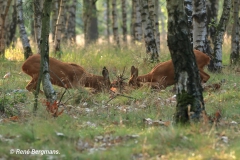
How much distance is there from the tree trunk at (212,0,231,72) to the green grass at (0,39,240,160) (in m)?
Answer: 3.62

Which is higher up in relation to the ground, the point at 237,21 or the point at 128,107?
the point at 237,21

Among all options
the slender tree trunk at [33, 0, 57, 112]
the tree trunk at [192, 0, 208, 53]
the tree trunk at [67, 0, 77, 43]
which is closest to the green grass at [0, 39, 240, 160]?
the slender tree trunk at [33, 0, 57, 112]

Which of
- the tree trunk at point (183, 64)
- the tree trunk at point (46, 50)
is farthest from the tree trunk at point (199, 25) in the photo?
the tree trunk at point (183, 64)

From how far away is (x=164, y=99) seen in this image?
33.2 ft

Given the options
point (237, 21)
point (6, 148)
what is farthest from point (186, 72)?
point (237, 21)

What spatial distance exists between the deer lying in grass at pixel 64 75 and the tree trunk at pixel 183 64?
418 centimetres

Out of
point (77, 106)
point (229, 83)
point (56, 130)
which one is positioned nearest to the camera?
point (56, 130)

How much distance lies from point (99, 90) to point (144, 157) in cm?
582

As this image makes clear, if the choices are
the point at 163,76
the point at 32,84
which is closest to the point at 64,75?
the point at 32,84

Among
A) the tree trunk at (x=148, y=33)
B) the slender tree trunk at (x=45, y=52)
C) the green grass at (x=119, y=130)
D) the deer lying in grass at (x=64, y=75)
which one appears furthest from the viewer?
the tree trunk at (x=148, y=33)

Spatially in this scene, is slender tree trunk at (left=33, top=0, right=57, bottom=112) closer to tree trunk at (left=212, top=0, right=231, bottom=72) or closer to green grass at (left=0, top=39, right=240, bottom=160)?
green grass at (left=0, top=39, right=240, bottom=160)

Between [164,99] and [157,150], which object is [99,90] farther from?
[157,150]

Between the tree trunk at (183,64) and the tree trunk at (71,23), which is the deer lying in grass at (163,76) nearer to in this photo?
the tree trunk at (183,64)

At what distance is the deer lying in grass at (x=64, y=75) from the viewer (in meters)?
11.3
